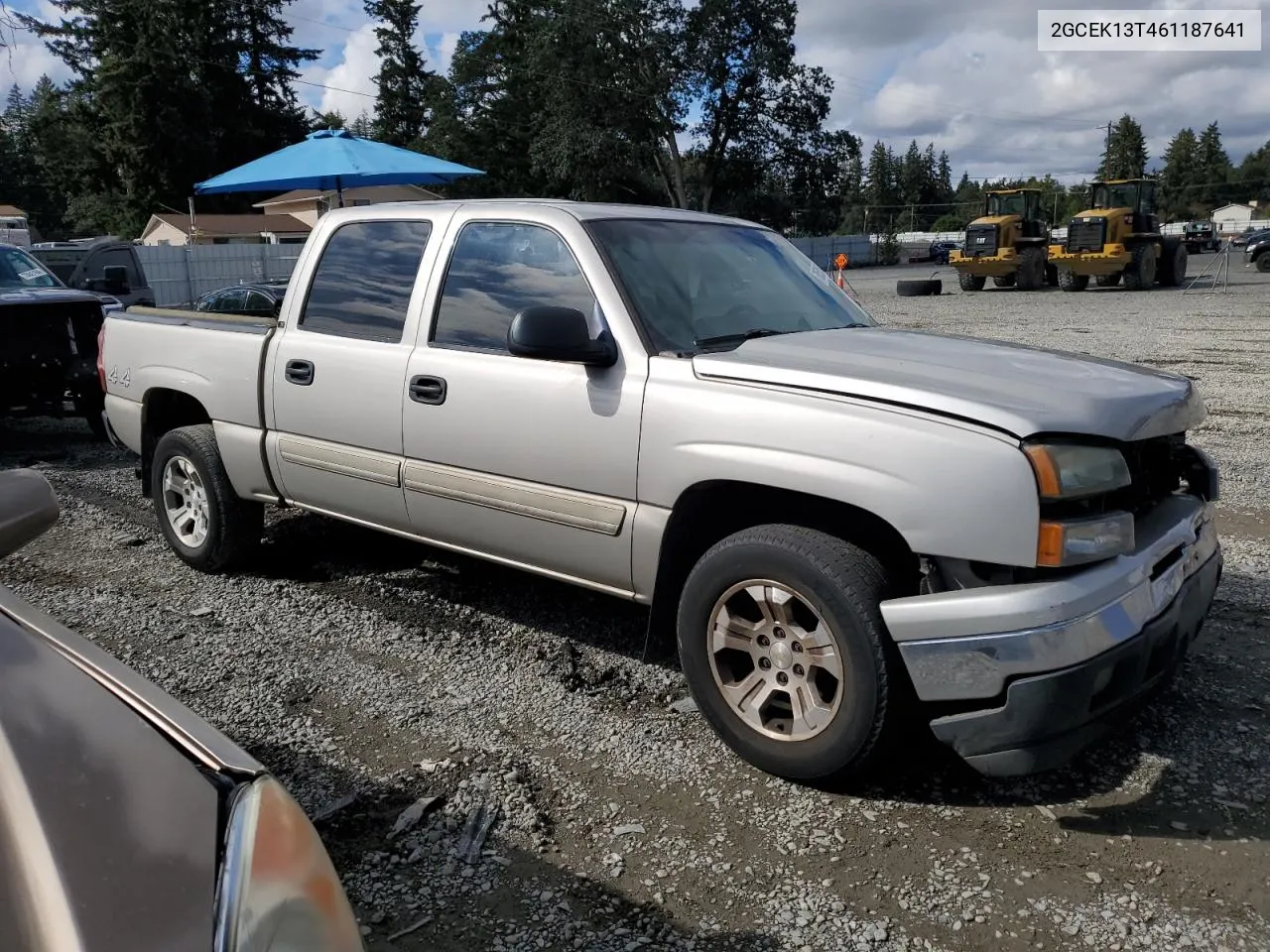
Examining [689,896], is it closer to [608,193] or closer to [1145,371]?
[1145,371]

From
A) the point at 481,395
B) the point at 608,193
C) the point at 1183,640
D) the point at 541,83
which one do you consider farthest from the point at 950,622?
the point at 541,83

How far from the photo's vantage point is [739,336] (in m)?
3.79

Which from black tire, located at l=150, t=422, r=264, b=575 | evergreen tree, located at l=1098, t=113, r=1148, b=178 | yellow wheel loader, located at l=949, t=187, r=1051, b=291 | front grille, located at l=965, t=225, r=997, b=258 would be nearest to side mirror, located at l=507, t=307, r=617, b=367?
black tire, located at l=150, t=422, r=264, b=575

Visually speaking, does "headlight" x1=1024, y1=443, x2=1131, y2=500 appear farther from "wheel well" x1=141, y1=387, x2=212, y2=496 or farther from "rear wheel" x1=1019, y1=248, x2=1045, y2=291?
"rear wheel" x1=1019, y1=248, x2=1045, y2=291

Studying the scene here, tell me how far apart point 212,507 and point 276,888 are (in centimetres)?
413

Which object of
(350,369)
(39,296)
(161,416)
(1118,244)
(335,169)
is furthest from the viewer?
(1118,244)

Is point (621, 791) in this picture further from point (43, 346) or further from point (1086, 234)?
point (1086, 234)

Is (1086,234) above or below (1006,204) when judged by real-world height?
below

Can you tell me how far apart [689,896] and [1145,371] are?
239cm

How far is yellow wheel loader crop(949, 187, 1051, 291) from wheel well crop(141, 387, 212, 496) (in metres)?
25.5

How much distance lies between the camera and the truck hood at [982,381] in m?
2.87

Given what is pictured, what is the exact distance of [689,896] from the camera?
8.91ft

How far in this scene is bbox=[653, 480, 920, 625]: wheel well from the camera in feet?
10.4

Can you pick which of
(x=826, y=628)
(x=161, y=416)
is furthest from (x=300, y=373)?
(x=826, y=628)
